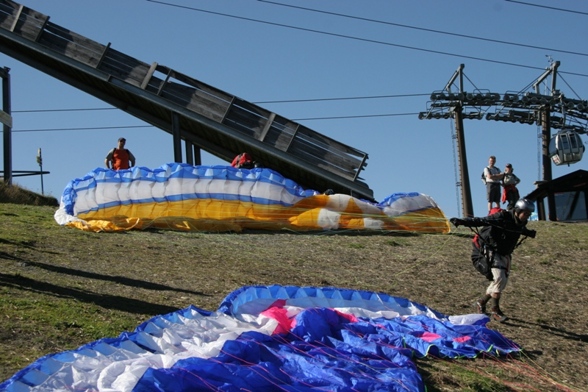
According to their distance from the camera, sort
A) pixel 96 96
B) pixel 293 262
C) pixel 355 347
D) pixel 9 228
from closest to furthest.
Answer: pixel 355 347 < pixel 293 262 < pixel 9 228 < pixel 96 96

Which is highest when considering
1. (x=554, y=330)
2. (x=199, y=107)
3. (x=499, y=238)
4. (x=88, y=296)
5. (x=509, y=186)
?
(x=199, y=107)

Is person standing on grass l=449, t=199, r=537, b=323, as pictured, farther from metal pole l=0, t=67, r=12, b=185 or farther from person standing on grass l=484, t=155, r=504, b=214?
metal pole l=0, t=67, r=12, b=185

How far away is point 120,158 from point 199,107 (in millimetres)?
2663

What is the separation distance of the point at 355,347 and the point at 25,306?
3371 millimetres

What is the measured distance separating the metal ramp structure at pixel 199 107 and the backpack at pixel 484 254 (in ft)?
31.8

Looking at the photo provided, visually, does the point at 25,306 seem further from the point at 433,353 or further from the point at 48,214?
the point at 48,214

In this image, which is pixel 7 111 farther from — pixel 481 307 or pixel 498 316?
pixel 498 316

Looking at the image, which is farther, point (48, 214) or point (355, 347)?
point (48, 214)

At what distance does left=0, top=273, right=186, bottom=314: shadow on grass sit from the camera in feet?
31.9

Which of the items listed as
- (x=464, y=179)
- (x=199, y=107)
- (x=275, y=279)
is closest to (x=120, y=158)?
(x=199, y=107)

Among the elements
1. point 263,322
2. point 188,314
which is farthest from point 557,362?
point 188,314

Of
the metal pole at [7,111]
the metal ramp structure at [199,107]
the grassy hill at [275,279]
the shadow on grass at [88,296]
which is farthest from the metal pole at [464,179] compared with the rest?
the shadow on grass at [88,296]

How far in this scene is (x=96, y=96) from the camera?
2305 centimetres

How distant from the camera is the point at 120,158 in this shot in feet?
63.8
